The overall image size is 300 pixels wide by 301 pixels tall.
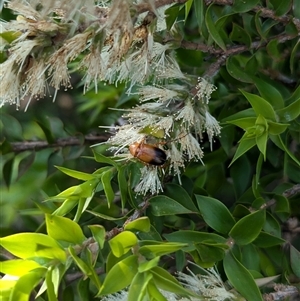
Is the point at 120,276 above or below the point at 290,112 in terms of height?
below

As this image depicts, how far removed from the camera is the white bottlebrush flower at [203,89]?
50cm

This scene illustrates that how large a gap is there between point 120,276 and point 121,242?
27 millimetres

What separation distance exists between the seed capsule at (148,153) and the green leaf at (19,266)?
15 centimetres

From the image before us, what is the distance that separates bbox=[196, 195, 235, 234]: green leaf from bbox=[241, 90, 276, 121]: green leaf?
0.33 ft

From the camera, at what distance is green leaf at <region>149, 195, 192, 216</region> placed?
49 cm

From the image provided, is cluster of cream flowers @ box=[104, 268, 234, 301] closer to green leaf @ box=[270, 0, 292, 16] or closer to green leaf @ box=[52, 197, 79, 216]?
green leaf @ box=[52, 197, 79, 216]

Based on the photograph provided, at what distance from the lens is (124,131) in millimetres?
493

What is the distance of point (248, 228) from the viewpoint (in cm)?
48

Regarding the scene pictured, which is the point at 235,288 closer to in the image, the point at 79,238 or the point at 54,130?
the point at 79,238

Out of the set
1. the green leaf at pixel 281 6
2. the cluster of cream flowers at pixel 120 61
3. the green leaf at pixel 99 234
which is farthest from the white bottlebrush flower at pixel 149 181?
the green leaf at pixel 281 6

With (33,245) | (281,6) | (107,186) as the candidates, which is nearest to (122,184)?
(107,186)

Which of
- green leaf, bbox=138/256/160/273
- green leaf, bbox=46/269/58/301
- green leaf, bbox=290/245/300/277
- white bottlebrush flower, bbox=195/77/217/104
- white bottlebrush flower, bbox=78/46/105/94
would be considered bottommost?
green leaf, bbox=290/245/300/277

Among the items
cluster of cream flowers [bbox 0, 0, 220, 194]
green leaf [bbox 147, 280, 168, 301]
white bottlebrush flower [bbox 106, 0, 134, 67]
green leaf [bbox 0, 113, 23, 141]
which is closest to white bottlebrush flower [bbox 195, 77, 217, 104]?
cluster of cream flowers [bbox 0, 0, 220, 194]

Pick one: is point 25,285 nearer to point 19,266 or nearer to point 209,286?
point 19,266
